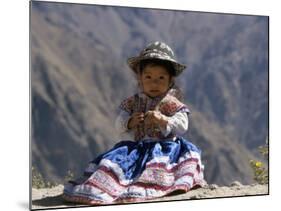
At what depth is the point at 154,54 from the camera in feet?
19.2

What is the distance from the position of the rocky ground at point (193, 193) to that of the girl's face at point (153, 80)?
836 millimetres

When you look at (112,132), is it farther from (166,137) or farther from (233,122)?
(233,122)

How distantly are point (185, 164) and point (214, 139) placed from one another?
53 centimetres

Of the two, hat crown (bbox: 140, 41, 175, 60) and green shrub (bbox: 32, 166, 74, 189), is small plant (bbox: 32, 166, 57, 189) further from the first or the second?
hat crown (bbox: 140, 41, 175, 60)

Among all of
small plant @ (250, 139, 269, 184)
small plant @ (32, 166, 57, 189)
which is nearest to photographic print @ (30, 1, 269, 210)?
small plant @ (32, 166, 57, 189)

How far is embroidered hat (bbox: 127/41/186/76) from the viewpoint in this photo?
19.3ft

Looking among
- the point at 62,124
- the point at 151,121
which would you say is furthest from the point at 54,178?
the point at 151,121

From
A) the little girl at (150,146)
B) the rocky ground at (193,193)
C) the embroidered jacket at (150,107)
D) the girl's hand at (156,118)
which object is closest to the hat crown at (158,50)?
the little girl at (150,146)

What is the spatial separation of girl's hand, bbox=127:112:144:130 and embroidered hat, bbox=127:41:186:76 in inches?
13.8

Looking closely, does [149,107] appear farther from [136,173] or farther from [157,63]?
[136,173]

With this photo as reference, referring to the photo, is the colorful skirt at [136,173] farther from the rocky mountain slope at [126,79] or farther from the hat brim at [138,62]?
the hat brim at [138,62]

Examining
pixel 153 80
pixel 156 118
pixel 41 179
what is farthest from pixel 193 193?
pixel 41 179

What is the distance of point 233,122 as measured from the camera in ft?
21.0

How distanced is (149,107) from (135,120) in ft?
0.50
